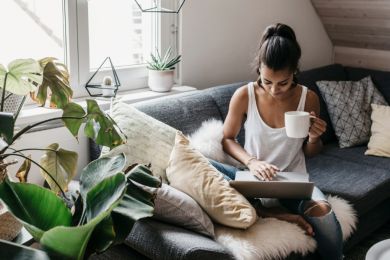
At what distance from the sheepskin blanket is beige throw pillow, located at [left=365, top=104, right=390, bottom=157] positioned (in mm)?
797

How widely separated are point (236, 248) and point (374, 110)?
5.95ft

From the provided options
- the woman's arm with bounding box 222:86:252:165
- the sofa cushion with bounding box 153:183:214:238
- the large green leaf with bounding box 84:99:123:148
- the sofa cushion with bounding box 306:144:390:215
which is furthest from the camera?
the sofa cushion with bounding box 306:144:390:215

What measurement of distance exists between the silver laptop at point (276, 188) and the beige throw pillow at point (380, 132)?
1206 mm

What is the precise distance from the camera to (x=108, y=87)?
256 cm

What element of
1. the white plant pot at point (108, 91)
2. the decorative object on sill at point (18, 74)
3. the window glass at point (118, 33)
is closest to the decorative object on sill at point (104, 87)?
the white plant pot at point (108, 91)

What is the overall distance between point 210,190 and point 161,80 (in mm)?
1021

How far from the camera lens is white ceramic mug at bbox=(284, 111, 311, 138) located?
1.96 m

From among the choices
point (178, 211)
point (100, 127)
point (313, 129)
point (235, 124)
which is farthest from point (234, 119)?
point (100, 127)

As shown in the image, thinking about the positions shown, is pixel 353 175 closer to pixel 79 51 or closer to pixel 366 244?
pixel 366 244

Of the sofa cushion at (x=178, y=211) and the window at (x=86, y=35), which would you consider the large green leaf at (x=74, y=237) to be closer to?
the sofa cushion at (x=178, y=211)

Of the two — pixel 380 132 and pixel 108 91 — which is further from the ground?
pixel 108 91

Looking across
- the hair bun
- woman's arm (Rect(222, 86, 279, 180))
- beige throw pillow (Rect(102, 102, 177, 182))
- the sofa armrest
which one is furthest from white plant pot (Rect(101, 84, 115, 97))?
the sofa armrest

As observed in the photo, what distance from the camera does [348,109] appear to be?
3223 millimetres

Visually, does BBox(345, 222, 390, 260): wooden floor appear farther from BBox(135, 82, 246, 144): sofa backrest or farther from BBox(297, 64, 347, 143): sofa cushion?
BBox(135, 82, 246, 144): sofa backrest
